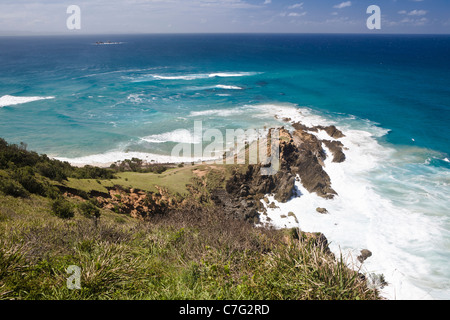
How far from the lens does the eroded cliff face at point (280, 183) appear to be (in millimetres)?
20453

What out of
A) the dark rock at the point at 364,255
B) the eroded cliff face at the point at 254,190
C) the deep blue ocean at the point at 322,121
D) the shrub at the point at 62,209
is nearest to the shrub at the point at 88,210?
the shrub at the point at 62,209

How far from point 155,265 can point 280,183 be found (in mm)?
17083

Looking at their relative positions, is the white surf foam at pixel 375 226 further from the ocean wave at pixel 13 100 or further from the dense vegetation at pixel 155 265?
the ocean wave at pixel 13 100

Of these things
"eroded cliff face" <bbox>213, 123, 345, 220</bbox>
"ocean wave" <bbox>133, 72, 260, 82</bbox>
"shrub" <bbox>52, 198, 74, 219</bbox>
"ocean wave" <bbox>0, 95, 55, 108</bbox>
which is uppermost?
"ocean wave" <bbox>133, 72, 260, 82</bbox>

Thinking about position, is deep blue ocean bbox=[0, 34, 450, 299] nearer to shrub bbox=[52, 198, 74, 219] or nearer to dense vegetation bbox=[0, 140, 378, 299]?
dense vegetation bbox=[0, 140, 378, 299]

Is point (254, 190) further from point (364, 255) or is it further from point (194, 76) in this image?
point (194, 76)

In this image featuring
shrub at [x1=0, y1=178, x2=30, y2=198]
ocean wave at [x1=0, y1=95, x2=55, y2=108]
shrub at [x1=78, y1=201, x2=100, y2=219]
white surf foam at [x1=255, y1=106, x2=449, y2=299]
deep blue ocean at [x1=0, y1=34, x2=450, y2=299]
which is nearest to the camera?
shrub at [x1=0, y1=178, x2=30, y2=198]

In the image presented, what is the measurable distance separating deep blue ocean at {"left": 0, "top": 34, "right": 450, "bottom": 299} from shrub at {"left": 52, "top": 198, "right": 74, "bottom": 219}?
560 inches

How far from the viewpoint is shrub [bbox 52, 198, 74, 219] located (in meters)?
11.4

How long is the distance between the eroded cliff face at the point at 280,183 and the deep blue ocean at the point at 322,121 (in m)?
1.96

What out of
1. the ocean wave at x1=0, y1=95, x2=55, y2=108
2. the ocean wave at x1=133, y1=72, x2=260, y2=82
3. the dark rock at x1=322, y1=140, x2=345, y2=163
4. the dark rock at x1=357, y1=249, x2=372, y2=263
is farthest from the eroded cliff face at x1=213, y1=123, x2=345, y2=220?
the ocean wave at x1=133, y1=72, x2=260, y2=82

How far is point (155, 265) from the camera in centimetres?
765
